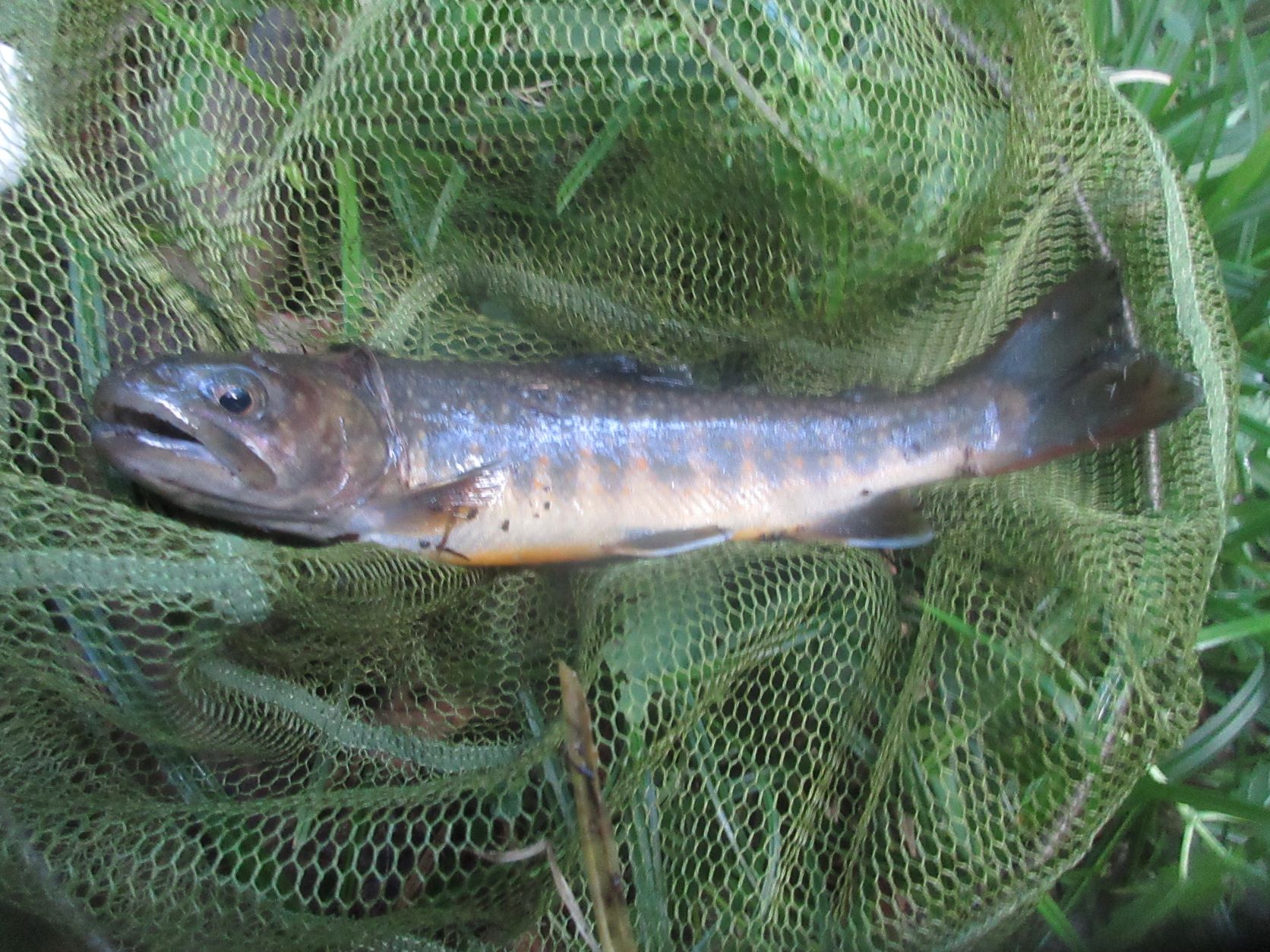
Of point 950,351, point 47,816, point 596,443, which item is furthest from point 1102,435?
point 47,816

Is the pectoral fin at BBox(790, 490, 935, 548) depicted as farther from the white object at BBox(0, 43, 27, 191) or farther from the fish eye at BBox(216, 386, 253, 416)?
the white object at BBox(0, 43, 27, 191)

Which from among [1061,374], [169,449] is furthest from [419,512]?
[1061,374]

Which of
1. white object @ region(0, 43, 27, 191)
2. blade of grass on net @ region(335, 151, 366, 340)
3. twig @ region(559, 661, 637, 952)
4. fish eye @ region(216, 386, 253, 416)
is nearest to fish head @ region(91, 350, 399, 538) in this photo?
fish eye @ region(216, 386, 253, 416)

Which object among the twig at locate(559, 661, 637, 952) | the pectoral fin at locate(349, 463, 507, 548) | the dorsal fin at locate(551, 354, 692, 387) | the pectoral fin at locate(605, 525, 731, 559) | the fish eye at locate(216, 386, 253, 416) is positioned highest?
the dorsal fin at locate(551, 354, 692, 387)

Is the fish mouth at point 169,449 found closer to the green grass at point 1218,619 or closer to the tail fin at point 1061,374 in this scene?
the tail fin at point 1061,374

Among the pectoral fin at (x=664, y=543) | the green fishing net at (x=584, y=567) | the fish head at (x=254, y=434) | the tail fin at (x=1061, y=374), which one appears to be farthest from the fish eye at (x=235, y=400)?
the tail fin at (x=1061, y=374)

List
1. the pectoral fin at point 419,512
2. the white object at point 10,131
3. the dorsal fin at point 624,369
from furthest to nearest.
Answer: the dorsal fin at point 624,369 → the pectoral fin at point 419,512 → the white object at point 10,131
